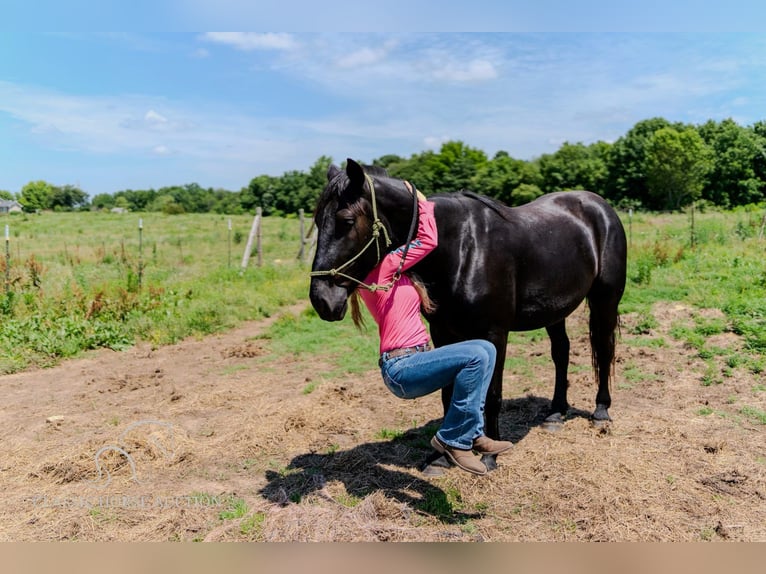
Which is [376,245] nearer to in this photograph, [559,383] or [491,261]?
[491,261]

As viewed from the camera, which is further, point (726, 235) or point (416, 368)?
point (726, 235)

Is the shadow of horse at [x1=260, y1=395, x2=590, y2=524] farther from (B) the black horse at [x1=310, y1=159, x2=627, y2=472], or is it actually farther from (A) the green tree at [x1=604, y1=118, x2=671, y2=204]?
(A) the green tree at [x1=604, y1=118, x2=671, y2=204]

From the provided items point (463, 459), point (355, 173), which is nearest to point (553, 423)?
point (463, 459)

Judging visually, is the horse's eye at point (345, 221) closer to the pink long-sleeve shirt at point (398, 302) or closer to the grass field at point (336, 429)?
the pink long-sleeve shirt at point (398, 302)

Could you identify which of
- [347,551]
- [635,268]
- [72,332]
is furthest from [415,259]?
[635,268]

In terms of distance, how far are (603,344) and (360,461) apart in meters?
2.57

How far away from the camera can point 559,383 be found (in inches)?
197

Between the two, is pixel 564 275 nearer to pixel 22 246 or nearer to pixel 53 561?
pixel 53 561

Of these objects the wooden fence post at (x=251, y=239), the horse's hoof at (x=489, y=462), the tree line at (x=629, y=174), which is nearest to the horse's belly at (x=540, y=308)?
the horse's hoof at (x=489, y=462)

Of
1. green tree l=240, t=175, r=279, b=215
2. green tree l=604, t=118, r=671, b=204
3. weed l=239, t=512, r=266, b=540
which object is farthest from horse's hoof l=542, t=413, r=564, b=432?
green tree l=240, t=175, r=279, b=215

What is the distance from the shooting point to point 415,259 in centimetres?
315

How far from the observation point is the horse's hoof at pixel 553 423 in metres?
4.74

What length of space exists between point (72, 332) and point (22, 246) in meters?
8.43

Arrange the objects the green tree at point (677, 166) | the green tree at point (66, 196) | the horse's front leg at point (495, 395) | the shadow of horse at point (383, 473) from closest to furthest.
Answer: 1. the shadow of horse at point (383, 473)
2. the horse's front leg at point (495, 395)
3. the green tree at point (66, 196)
4. the green tree at point (677, 166)
